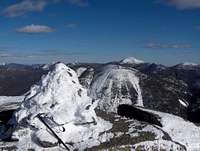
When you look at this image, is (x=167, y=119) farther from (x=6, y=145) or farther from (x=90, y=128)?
(x=6, y=145)

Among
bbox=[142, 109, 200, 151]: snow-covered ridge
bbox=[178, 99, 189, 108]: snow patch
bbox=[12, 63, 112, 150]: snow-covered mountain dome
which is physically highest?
bbox=[12, 63, 112, 150]: snow-covered mountain dome

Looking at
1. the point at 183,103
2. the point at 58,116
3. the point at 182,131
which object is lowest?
the point at 183,103

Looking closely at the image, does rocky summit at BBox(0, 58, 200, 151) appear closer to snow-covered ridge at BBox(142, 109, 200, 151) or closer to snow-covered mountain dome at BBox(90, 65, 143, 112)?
snow-covered ridge at BBox(142, 109, 200, 151)

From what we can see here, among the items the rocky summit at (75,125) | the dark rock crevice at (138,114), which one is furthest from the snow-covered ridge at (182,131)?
the dark rock crevice at (138,114)

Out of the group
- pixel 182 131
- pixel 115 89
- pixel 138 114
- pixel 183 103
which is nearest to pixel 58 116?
pixel 138 114

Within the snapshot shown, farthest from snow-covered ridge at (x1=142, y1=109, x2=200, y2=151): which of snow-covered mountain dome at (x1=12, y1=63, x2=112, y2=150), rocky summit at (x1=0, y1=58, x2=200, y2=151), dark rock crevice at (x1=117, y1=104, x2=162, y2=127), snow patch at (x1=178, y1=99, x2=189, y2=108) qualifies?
snow patch at (x1=178, y1=99, x2=189, y2=108)

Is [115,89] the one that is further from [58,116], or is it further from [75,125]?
[58,116]

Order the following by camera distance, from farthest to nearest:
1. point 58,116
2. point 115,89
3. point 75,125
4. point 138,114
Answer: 1. point 115,89
2. point 138,114
3. point 75,125
4. point 58,116
